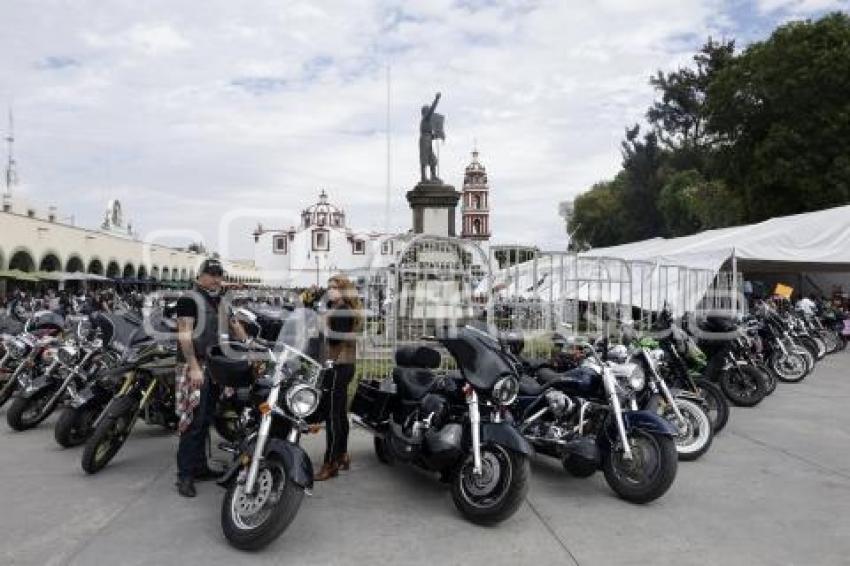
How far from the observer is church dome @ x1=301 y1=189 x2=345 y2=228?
85625 mm

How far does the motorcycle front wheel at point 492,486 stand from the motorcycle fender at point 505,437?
38 millimetres

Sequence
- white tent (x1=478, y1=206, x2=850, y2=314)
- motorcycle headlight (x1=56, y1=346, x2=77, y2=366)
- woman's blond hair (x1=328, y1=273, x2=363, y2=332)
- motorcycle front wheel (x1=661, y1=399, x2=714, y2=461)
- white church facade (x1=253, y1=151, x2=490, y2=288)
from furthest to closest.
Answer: white church facade (x1=253, y1=151, x2=490, y2=288), white tent (x1=478, y1=206, x2=850, y2=314), motorcycle headlight (x1=56, y1=346, x2=77, y2=366), motorcycle front wheel (x1=661, y1=399, x2=714, y2=461), woman's blond hair (x1=328, y1=273, x2=363, y2=332)

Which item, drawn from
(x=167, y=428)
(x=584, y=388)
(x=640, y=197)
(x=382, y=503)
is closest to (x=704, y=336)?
(x=584, y=388)

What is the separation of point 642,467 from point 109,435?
3919 mm

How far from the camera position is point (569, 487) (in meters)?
5.24

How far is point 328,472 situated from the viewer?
541 cm

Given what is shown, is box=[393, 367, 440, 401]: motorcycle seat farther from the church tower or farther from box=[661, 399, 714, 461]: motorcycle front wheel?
the church tower

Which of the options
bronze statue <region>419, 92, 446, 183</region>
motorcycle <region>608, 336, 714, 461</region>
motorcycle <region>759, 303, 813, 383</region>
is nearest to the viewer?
Answer: motorcycle <region>608, 336, 714, 461</region>

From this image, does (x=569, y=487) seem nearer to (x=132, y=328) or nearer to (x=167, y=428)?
(x=167, y=428)

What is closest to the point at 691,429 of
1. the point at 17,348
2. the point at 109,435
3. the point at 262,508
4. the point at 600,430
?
the point at 600,430

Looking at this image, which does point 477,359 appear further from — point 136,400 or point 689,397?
point 136,400

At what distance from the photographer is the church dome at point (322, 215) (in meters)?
Result: 85.6

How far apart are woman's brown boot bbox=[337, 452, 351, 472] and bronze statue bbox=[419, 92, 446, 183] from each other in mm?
10717

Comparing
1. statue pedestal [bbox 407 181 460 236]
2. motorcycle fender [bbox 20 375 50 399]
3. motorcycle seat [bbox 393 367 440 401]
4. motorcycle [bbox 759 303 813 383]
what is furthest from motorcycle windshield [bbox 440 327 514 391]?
statue pedestal [bbox 407 181 460 236]
